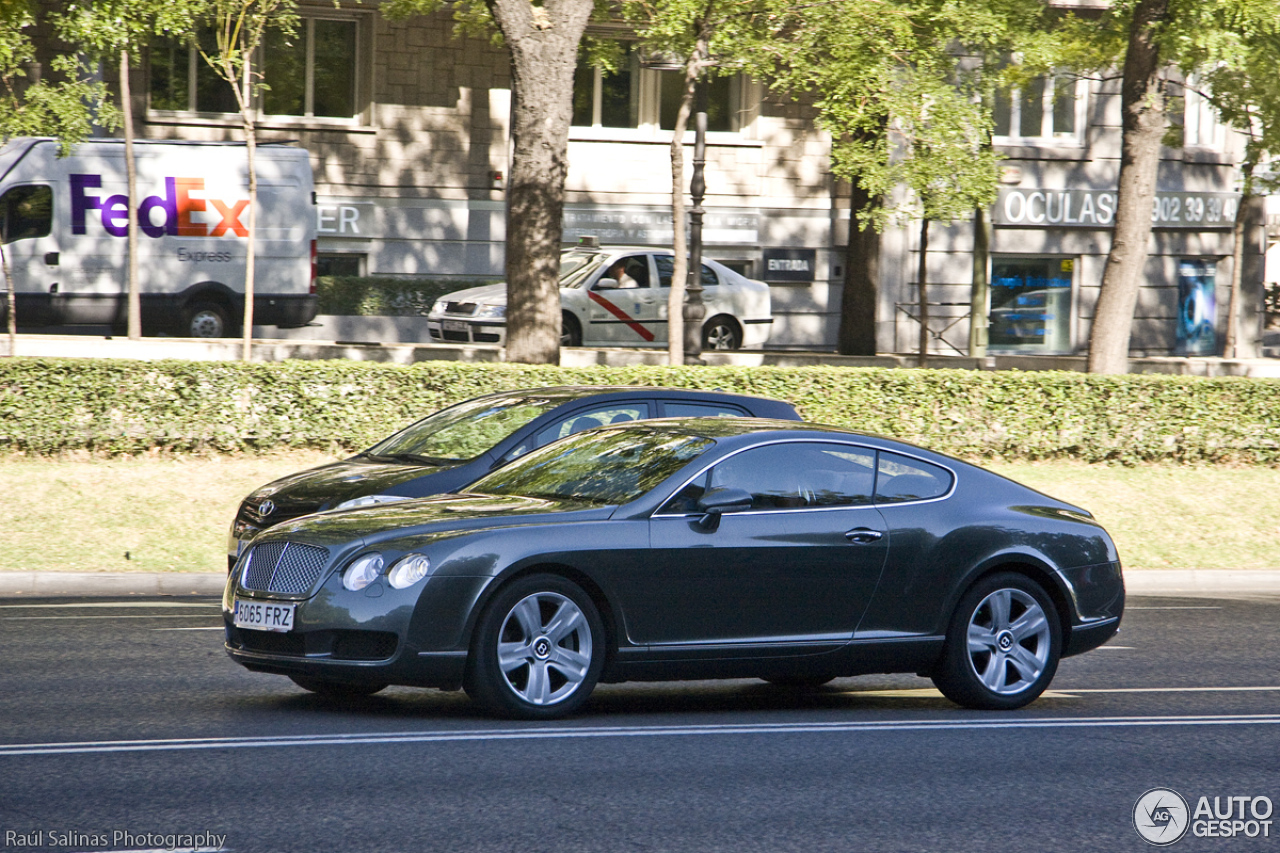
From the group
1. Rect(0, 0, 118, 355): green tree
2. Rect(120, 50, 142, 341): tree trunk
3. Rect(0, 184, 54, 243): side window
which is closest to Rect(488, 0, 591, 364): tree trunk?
Rect(0, 0, 118, 355): green tree

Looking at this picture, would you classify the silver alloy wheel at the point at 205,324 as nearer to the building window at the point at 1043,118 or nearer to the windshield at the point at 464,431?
the windshield at the point at 464,431

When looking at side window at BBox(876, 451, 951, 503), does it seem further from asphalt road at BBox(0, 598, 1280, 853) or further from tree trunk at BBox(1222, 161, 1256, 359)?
tree trunk at BBox(1222, 161, 1256, 359)

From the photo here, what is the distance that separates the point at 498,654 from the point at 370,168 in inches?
1016

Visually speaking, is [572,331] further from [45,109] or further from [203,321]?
[45,109]

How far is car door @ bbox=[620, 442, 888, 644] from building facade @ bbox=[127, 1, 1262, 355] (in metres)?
23.3

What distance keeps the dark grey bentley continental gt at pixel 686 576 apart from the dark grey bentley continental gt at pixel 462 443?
1.72 meters

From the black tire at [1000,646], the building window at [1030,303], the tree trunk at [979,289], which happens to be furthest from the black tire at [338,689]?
the building window at [1030,303]

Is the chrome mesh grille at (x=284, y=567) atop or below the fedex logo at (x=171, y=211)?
below

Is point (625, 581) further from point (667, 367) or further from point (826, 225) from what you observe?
point (826, 225)

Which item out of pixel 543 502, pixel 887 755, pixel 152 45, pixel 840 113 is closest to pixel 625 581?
pixel 543 502

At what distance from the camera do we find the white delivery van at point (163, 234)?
23312mm

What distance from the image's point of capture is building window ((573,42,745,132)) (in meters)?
32.7

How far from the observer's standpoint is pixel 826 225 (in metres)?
33.3

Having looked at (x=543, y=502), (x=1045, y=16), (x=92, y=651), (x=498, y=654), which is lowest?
(x=92, y=651)
